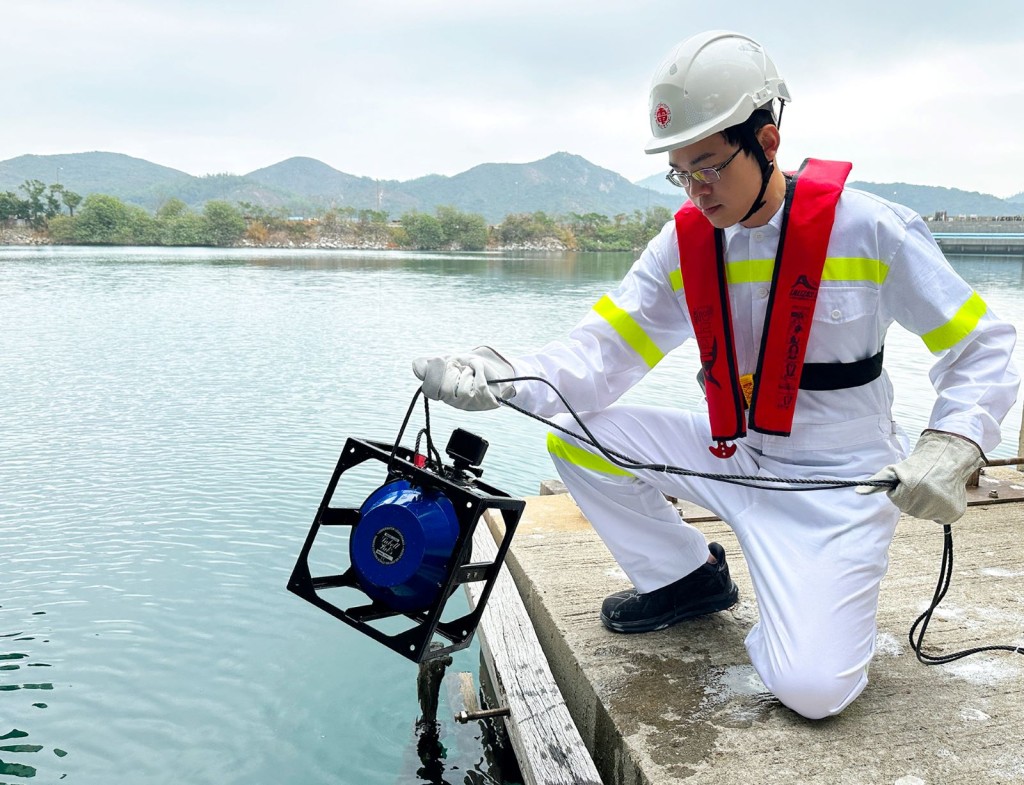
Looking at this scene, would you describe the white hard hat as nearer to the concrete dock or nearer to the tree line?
the concrete dock

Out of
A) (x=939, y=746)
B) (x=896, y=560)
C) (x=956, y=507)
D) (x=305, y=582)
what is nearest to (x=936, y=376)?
(x=956, y=507)

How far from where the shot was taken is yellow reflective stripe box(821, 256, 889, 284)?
2.27 metres

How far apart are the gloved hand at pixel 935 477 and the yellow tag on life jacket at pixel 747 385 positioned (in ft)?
1.66

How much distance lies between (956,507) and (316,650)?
2738 millimetres

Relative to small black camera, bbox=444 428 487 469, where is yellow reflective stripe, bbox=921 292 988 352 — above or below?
above

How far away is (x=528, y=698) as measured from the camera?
7.96ft

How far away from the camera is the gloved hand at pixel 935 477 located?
1979mm

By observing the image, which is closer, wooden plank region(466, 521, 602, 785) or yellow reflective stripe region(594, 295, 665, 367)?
wooden plank region(466, 521, 602, 785)

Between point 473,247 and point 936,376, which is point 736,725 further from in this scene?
point 473,247

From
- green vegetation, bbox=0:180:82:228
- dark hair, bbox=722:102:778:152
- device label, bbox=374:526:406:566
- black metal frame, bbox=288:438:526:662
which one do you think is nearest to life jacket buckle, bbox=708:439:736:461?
black metal frame, bbox=288:438:526:662

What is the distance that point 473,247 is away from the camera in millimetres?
82250

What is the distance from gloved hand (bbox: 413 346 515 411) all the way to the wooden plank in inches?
32.6

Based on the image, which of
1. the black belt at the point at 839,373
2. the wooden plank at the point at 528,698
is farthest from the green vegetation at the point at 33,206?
the black belt at the point at 839,373

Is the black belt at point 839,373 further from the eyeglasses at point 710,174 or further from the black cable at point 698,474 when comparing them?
the eyeglasses at point 710,174
